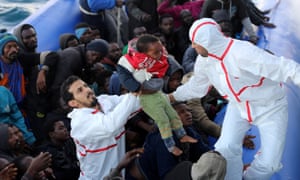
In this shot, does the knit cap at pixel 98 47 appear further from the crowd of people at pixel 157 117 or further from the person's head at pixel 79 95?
the person's head at pixel 79 95

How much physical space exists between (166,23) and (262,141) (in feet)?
5.80

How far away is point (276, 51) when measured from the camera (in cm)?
339

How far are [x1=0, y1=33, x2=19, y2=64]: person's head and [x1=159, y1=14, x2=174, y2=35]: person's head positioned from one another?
4.49 ft

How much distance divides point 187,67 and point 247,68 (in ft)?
4.24

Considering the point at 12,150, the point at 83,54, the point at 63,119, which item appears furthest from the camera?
the point at 83,54

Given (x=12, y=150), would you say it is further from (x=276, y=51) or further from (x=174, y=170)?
(x=276, y=51)

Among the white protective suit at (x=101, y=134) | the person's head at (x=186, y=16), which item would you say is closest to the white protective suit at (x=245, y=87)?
the white protective suit at (x=101, y=134)

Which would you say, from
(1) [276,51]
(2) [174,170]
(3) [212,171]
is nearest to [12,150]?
(2) [174,170]

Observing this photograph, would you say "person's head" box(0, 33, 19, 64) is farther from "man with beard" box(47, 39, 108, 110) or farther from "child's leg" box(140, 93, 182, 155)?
"child's leg" box(140, 93, 182, 155)

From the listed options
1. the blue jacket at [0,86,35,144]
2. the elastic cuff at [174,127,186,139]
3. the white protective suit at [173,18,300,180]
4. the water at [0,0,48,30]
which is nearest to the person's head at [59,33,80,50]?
the blue jacket at [0,86,35,144]

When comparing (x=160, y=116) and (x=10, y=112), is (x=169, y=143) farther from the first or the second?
(x=10, y=112)

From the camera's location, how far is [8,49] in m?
2.46

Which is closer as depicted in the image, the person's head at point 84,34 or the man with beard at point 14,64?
the man with beard at point 14,64

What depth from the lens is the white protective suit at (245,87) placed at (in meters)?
1.67
